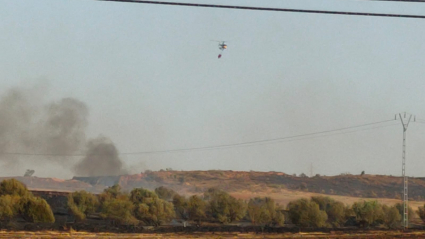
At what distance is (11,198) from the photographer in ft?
119

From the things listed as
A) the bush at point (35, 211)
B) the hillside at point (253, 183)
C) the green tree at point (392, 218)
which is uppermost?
the hillside at point (253, 183)

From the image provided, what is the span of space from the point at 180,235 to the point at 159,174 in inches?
2600

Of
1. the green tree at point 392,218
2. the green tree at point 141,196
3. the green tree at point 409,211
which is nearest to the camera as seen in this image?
the green tree at point 141,196

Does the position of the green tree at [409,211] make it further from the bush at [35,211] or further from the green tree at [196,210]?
the bush at [35,211]

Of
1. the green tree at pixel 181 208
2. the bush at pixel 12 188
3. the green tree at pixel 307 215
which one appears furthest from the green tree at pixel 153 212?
the green tree at pixel 307 215

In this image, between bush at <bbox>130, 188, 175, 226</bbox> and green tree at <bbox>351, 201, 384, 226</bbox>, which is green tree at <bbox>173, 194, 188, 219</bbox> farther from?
green tree at <bbox>351, 201, 384, 226</bbox>

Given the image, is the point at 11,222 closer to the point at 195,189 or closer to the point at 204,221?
the point at 204,221

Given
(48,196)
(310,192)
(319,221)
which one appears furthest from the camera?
(310,192)

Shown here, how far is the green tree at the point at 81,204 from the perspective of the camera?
1548 inches

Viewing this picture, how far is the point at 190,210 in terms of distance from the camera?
42.2m

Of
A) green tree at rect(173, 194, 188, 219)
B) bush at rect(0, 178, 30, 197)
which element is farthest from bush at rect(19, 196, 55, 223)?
green tree at rect(173, 194, 188, 219)

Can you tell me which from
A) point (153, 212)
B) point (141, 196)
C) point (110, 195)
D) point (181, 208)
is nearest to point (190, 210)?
point (181, 208)

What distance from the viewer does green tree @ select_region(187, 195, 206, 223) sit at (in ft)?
138

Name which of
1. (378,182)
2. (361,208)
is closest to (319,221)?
(361,208)
